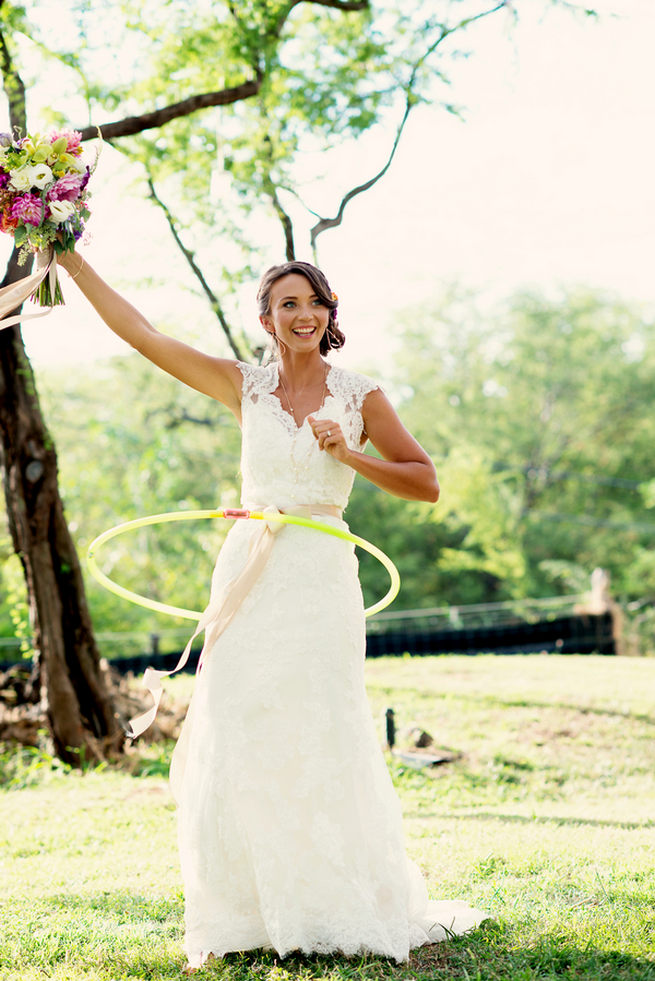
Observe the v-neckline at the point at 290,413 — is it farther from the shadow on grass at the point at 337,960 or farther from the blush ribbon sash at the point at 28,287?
the shadow on grass at the point at 337,960

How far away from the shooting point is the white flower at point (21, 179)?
3.74m

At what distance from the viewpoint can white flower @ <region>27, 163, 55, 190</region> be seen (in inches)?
147

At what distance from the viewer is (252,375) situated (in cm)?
383

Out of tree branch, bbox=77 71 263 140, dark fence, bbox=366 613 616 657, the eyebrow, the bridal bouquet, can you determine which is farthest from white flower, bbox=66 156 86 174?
dark fence, bbox=366 613 616 657

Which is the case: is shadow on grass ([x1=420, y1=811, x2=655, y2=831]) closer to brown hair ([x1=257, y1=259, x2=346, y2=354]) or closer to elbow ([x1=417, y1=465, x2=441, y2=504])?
elbow ([x1=417, y1=465, x2=441, y2=504])

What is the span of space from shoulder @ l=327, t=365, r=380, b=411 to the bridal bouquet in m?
1.17

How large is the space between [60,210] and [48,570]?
5.05 m

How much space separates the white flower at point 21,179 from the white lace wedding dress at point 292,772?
1283 millimetres

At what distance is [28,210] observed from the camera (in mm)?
3725

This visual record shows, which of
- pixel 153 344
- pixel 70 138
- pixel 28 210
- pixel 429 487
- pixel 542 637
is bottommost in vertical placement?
pixel 542 637

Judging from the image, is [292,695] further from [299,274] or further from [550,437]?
[550,437]

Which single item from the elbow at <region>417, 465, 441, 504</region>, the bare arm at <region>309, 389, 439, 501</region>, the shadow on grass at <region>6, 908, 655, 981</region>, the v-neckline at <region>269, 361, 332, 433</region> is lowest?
the shadow on grass at <region>6, 908, 655, 981</region>

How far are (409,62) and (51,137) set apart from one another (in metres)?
7.88

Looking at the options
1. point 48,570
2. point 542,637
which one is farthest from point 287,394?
point 542,637
